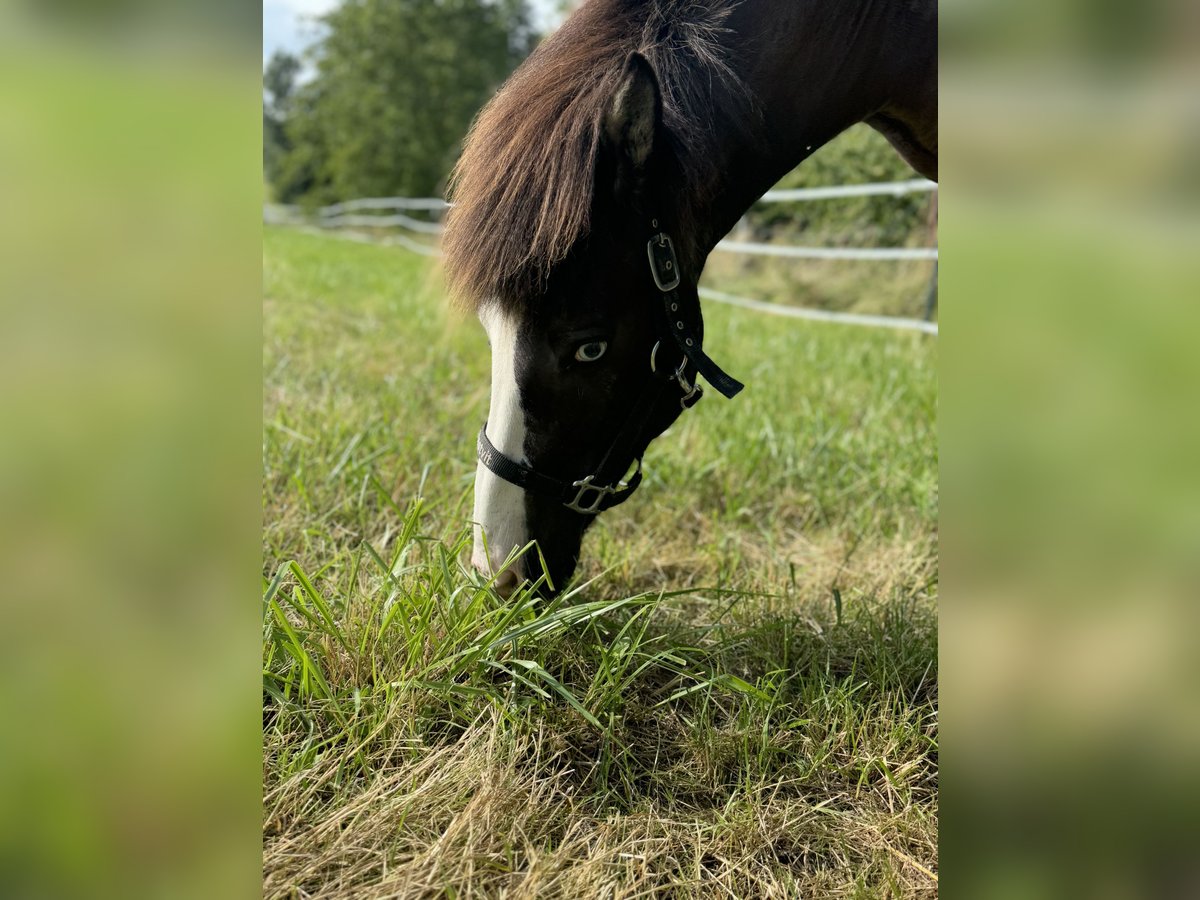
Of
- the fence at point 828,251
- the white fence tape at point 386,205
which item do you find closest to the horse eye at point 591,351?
the fence at point 828,251

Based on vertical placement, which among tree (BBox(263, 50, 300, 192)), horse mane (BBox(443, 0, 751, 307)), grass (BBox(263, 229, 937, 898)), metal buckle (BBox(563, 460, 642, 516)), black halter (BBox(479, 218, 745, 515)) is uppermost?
tree (BBox(263, 50, 300, 192))

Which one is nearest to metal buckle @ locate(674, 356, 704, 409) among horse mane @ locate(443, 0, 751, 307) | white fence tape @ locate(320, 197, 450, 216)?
horse mane @ locate(443, 0, 751, 307)

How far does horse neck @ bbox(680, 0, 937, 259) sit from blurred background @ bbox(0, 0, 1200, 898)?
1.03m

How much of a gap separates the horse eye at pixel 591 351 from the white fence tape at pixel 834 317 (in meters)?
4.24

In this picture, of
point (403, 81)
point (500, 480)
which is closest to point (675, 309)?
point (500, 480)

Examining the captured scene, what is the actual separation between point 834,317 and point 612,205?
17.4 ft

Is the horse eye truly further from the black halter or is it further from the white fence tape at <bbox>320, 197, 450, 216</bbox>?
the white fence tape at <bbox>320, 197, 450, 216</bbox>

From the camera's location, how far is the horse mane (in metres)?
1.36
